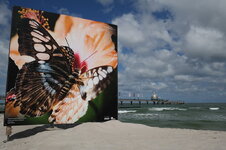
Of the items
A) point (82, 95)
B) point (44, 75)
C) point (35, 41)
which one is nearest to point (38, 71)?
point (44, 75)

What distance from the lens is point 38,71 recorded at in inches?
415

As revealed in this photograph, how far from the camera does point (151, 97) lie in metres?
150

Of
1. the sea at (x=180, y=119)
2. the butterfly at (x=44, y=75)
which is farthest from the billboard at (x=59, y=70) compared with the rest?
the sea at (x=180, y=119)

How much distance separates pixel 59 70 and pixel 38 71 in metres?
1.24

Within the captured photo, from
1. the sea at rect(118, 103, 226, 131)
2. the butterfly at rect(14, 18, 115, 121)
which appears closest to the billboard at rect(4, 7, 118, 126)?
the butterfly at rect(14, 18, 115, 121)

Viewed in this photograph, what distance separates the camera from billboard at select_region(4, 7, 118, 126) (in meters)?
10.1

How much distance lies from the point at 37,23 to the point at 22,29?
3.01ft

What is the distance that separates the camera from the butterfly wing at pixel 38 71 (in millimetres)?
10180

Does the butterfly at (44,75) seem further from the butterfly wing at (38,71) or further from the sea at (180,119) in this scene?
the sea at (180,119)

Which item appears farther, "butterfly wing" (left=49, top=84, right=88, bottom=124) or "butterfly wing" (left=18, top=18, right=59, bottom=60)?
"butterfly wing" (left=49, top=84, right=88, bottom=124)

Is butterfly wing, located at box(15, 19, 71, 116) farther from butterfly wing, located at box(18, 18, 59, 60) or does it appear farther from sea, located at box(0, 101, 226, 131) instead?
sea, located at box(0, 101, 226, 131)


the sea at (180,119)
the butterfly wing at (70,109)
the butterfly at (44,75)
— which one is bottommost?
the sea at (180,119)

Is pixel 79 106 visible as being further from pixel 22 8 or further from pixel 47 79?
pixel 22 8

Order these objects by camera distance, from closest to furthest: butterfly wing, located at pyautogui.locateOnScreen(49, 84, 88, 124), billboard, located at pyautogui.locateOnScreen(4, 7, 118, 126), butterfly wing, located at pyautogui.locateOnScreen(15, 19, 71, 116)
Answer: billboard, located at pyautogui.locateOnScreen(4, 7, 118, 126) → butterfly wing, located at pyautogui.locateOnScreen(15, 19, 71, 116) → butterfly wing, located at pyautogui.locateOnScreen(49, 84, 88, 124)
